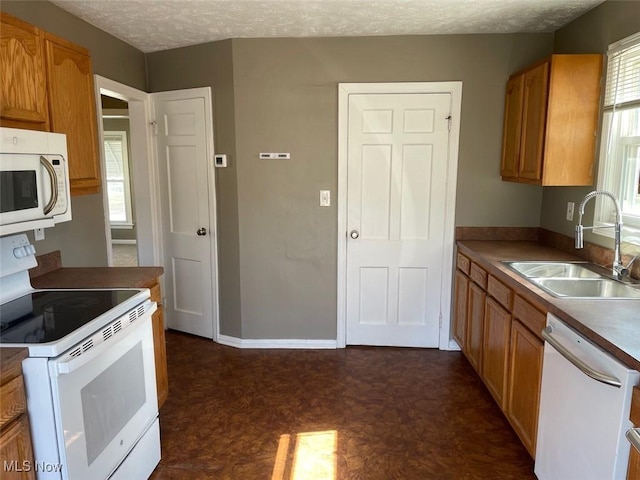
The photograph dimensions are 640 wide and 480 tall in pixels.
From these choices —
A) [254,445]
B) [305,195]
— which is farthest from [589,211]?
[254,445]

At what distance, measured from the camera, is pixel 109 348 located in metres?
1.74

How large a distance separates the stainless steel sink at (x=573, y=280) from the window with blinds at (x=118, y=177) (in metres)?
6.92

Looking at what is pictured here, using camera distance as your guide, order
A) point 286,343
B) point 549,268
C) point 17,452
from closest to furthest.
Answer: point 17,452 → point 549,268 → point 286,343

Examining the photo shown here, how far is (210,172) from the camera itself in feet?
11.5

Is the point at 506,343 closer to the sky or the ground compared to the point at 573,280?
closer to the ground

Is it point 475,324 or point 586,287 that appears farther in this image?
point 475,324

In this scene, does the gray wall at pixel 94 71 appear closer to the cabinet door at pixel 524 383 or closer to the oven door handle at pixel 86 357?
the oven door handle at pixel 86 357

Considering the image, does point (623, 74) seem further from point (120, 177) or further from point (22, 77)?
point (120, 177)

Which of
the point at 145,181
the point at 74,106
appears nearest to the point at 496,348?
the point at 74,106

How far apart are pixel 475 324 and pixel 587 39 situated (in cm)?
196

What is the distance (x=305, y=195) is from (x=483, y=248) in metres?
1.40

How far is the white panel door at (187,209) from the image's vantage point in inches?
139

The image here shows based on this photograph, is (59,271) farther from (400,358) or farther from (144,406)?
(400,358)

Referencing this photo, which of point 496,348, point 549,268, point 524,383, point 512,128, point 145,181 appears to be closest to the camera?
point 524,383
